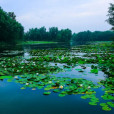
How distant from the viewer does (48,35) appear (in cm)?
11775

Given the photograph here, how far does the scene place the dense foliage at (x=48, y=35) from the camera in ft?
372

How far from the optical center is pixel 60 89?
4.61 metres

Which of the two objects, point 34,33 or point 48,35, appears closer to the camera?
point 34,33

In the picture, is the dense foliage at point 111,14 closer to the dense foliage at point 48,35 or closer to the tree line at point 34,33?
the tree line at point 34,33

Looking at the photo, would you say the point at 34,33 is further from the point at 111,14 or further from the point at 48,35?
the point at 111,14

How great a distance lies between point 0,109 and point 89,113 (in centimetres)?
219

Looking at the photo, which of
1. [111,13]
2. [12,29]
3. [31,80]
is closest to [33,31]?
[12,29]

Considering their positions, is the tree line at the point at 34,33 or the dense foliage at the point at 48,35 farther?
the dense foliage at the point at 48,35

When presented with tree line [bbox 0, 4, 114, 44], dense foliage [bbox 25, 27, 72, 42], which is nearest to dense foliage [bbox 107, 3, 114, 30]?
tree line [bbox 0, 4, 114, 44]

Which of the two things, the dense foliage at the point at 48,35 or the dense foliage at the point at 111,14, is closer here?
the dense foliage at the point at 111,14

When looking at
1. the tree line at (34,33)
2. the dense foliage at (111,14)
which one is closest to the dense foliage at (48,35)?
the tree line at (34,33)

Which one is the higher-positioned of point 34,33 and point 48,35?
point 34,33

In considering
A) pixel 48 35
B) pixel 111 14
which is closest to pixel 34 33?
pixel 48 35

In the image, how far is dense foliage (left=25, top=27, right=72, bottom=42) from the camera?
113 metres
